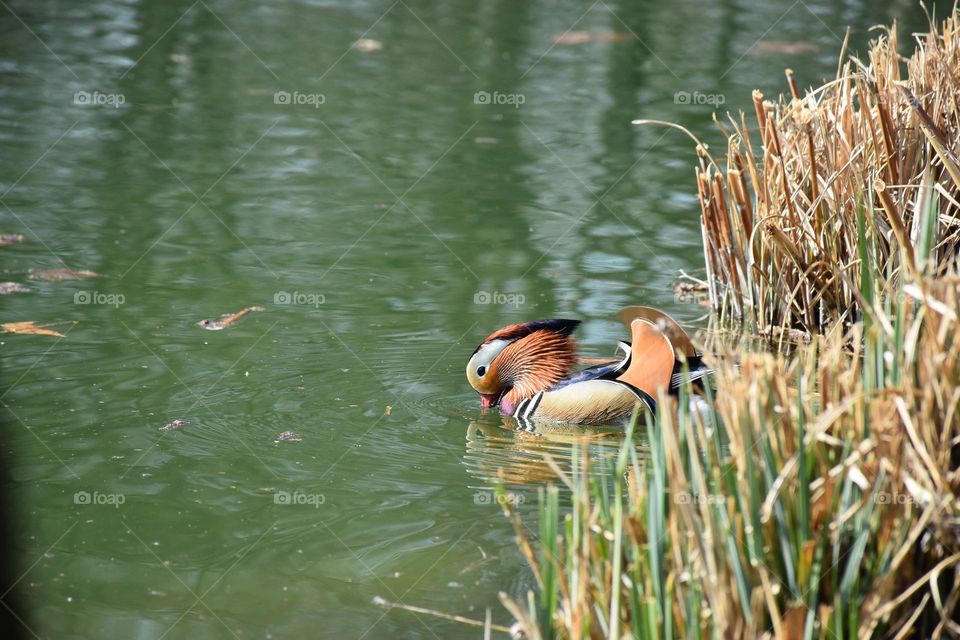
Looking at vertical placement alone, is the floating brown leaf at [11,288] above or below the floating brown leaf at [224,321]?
above

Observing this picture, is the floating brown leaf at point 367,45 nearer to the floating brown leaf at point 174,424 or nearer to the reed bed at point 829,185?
the reed bed at point 829,185

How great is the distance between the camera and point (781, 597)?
107 inches

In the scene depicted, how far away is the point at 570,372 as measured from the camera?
215 inches

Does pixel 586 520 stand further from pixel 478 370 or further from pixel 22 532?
pixel 478 370

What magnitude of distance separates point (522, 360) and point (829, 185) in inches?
66.5

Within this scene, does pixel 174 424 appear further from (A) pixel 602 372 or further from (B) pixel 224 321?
(A) pixel 602 372

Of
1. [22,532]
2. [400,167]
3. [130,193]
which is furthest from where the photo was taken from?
[400,167]

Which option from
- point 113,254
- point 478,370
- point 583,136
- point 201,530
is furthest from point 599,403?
point 583,136

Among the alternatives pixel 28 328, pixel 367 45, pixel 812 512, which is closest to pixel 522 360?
pixel 28 328

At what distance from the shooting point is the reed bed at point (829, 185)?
18.2ft

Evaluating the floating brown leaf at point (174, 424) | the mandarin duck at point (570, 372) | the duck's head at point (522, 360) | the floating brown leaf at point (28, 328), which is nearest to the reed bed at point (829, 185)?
the mandarin duck at point (570, 372)

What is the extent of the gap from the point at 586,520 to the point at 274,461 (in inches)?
87.7

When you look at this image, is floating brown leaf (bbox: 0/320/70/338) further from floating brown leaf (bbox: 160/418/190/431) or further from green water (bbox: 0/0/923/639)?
floating brown leaf (bbox: 160/418/190/431)

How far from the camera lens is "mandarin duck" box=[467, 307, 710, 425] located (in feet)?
16.5
